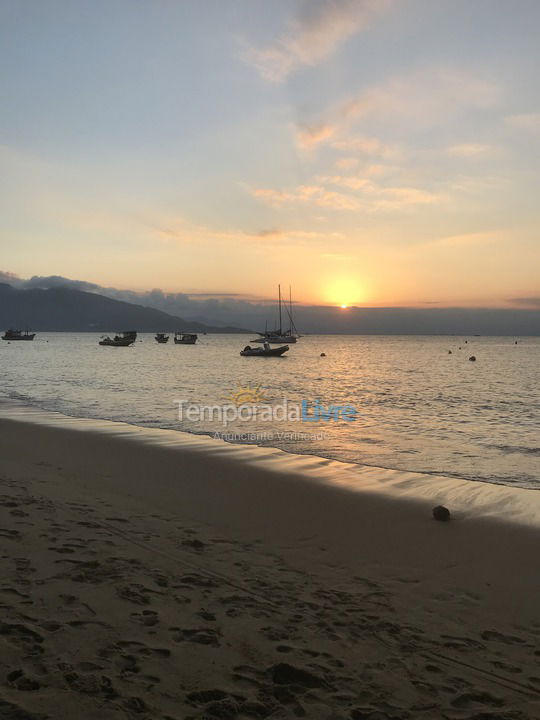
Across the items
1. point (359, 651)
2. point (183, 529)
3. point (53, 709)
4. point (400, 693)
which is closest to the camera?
point (53, 709)

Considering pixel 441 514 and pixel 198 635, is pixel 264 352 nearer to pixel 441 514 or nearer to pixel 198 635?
pixel 441 514

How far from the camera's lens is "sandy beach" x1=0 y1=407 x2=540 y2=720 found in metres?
3.79

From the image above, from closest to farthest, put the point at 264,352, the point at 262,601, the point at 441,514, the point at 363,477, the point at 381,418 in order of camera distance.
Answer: the point at 262,601
the point at 441,514
the point at 363,477
the point at 381,418
the point at 264,352

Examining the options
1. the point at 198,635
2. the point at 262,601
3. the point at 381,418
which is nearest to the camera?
the point at 198,635

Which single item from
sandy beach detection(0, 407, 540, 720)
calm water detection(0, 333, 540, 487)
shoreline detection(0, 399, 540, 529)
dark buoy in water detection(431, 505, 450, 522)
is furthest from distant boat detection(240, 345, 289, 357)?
dark buoy in water detection(431, 505, 450, 522)

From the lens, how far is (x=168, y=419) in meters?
20.5

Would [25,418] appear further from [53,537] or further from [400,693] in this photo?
[400,693]

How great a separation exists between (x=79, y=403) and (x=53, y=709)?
23532 mm

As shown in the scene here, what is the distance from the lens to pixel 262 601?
532 centimetres

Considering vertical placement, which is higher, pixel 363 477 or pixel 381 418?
pixel 363 477

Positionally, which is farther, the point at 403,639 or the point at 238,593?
the point at 238,593

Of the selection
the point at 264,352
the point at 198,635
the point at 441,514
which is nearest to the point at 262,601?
the point at 198,635

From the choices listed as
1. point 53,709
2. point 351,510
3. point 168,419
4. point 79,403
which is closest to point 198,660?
point 53,709

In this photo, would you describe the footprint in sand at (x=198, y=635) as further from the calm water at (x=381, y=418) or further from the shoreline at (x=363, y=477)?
the calm water at (x=381, y=418)
